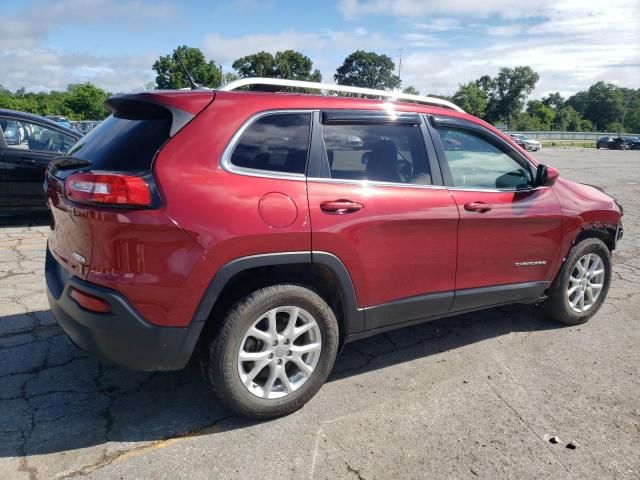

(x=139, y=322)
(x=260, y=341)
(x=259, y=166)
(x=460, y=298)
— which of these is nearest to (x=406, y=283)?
(x=460, y=298)

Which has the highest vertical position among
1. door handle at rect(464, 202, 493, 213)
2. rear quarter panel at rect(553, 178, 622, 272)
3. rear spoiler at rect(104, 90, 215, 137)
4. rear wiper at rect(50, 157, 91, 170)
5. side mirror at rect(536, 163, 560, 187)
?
rear spoiler at rect(104, 90, 215, 137)

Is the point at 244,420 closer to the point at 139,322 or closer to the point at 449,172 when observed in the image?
the point at 139,322

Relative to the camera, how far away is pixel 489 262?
11.4 ft

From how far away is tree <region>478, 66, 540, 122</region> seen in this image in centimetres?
8931

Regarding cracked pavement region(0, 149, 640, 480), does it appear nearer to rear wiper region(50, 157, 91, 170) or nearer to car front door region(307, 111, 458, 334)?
car front door region(307, 111, 458, 334)

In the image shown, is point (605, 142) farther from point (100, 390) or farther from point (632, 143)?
point (100, 390)

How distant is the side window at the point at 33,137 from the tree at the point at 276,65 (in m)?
64.1

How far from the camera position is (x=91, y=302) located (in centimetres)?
236

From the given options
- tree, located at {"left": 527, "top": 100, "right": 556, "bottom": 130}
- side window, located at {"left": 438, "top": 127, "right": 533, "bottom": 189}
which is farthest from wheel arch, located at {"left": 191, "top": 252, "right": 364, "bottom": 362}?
tree, located at {"left": 527, "top": 100, "right": 556, "bottom": 130}

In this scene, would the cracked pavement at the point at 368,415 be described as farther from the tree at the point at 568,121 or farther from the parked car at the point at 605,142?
the tree at the point at 568,121

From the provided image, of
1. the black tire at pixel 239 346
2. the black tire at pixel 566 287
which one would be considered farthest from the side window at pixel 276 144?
the black tire at pixel 566 287

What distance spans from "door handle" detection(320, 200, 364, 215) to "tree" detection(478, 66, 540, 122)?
96.7 m

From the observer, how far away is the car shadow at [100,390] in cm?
258

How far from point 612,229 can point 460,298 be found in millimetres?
1877
